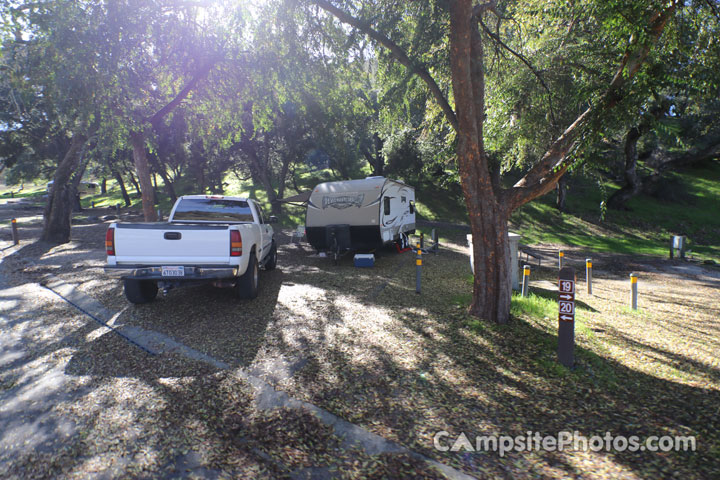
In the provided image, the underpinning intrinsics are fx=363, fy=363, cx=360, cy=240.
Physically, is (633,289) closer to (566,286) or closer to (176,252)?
(566,286)

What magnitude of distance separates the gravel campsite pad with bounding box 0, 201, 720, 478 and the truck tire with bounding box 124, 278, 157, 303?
0.23 metres

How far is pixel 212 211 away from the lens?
26.9 feet

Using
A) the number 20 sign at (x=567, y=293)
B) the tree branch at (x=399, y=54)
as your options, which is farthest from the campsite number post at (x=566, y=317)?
the tree branch at (x=399, y=54)

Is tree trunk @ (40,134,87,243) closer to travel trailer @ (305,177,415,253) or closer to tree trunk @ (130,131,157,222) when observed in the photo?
tree trunk @ (130,131,157,222)

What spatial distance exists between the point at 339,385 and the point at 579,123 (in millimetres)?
5049

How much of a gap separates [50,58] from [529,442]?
12891 mm

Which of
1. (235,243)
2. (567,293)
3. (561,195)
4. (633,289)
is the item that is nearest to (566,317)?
(567,293)

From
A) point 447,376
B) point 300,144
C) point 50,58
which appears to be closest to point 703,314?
point 447,376

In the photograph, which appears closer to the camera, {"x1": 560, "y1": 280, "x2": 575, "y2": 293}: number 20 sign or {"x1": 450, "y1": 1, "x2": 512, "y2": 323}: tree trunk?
{"x1": 560, "y1": 280, "x2": 575, "y2": 293}: number 20 sign

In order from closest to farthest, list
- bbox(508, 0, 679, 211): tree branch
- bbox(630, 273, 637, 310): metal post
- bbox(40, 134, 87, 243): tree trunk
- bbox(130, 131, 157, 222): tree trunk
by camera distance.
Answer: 1. bbox(508, 0, 679, 211): tree branch
2. bbox(630, 273, 637, 310): metal post
3. bbox(130, 131, 157, 222): tree trunk
4. bbox(40, 134, 87, 243): tree trunk

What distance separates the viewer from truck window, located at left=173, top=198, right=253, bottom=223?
26.4 ft

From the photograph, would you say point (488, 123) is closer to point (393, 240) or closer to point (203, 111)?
point (393, 240)

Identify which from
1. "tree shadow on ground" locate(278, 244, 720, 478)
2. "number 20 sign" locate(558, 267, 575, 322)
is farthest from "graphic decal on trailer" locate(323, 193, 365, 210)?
"number 20 sign" locate(558, 267, 575, 322)
